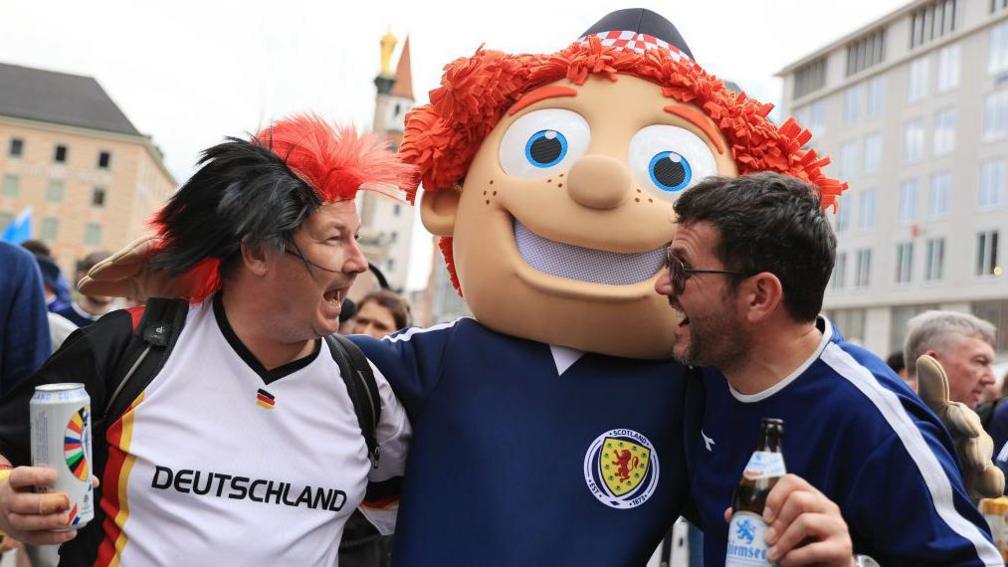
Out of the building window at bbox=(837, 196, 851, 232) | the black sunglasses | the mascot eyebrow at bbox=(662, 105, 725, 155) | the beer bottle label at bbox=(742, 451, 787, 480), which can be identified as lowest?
the beer bottle label at bbox=(742, 451, 787, 480)

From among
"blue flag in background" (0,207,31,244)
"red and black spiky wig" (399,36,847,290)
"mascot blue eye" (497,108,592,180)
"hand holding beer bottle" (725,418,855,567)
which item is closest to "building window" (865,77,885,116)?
"blue flag in background" (0,207,31,244)

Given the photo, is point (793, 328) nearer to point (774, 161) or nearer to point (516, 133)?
point (774, 161)

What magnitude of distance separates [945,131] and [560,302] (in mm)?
38198

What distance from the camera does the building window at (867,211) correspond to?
132ft

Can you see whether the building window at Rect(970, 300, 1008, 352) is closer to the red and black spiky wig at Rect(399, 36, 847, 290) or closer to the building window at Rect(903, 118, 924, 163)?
the building window at Rect(903, 118, 924, 163)

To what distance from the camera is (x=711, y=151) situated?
10.6 feet

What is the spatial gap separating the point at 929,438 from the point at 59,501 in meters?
2.20

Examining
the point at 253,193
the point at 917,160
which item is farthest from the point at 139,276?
the point at 917,160

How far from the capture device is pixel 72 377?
2.51 metres

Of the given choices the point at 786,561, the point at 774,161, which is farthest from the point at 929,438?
the point at 774,161

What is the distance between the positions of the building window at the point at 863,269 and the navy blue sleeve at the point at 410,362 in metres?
40.2

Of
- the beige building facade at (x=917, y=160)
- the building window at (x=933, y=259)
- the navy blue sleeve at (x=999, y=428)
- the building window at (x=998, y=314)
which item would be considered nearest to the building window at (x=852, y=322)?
the beige building facade at (x=917, y=160)

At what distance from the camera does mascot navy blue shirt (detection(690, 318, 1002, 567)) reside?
2.37m

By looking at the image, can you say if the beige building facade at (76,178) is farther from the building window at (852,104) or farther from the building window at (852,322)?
the building window at (852,104)
